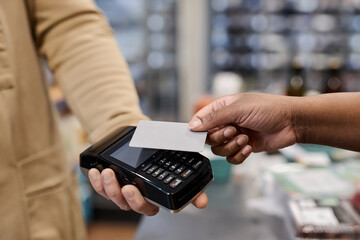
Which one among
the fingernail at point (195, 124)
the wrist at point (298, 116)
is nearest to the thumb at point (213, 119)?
the fingernail at point (195, 124)

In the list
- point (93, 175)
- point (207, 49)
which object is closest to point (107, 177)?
point (93, 175)

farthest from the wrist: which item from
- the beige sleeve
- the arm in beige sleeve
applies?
the beige sleeve

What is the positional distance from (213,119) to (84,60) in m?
0.39

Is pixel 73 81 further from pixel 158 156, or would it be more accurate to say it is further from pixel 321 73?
pixel 321 73

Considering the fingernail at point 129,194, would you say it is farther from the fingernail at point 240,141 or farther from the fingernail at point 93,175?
the fingernail at point 240,141

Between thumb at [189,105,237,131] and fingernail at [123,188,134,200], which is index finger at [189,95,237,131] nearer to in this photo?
thumb at [189,105,237,131]

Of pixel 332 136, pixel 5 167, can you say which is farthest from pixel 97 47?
pixel 332 136

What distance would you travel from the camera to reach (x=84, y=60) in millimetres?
896

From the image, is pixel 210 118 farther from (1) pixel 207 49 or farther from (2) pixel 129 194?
(1) pixel 207 49

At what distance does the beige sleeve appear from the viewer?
2.82ft

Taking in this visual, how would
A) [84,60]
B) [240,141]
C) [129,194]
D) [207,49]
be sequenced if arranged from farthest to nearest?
[207,49]
[84,60]
[240,141]
[129,194]

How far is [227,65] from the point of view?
16.3 ft

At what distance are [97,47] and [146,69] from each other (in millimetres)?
3580

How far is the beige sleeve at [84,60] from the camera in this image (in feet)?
2.82
